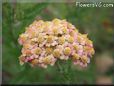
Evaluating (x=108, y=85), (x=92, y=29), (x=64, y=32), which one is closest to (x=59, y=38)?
(x=64, y=32)

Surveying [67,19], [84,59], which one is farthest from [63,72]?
[67,19]

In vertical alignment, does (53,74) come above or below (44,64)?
below

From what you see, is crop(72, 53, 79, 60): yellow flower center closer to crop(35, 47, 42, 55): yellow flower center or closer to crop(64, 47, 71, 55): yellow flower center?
crop(64, 47, 71, 55): yellow flower center

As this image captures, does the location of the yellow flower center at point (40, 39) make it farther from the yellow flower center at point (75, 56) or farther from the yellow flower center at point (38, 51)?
the yellow flower center at point (75, 56)

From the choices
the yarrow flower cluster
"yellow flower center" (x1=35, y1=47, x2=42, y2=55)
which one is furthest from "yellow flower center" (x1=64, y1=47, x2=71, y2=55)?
"yellow flower center" (x1=35, y1=47, x2=42, y2=55)

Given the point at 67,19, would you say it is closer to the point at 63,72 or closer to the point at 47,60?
the point at 63,72

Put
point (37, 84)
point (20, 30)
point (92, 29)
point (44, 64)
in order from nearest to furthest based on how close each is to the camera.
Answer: point (44, 64)
point (20, 30)
point (37, 84)
point (92, 29)

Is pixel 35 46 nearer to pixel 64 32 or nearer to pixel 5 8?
pixel 64 32
